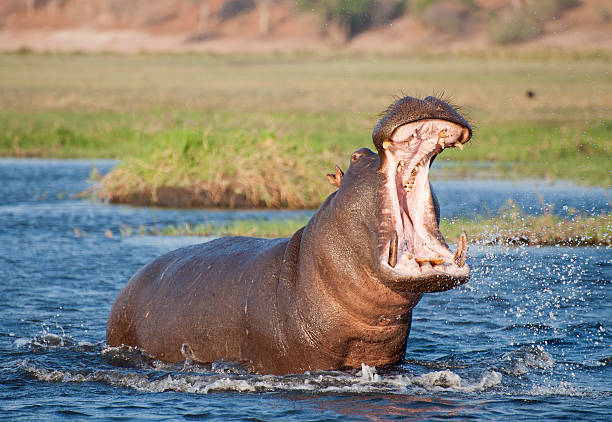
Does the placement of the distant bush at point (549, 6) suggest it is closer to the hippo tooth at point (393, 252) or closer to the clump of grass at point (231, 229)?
the clump of grass at point (231, 229)

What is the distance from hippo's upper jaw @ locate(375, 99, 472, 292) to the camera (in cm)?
461

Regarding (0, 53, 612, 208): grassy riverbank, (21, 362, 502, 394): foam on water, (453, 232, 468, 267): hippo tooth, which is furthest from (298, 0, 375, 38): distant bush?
(453, 232, 468, 267): hippo tooth

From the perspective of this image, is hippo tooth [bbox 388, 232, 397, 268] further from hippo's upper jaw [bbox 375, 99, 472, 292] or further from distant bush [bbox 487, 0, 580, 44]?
distant bush [bbox 487, 0, 580, 44]

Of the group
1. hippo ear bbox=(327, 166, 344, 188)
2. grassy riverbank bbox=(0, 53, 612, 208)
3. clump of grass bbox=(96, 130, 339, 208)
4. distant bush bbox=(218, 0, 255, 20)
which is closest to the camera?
hippo ear bbox=(327, 166, 344, 188)

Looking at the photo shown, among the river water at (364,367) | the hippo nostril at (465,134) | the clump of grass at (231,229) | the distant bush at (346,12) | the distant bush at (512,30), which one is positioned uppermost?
the distant bush at (346,12)

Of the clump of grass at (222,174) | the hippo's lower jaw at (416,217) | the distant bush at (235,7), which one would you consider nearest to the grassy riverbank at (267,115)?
the clump of grass at (222,174)

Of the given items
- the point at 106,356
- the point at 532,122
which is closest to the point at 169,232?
the point at 106,356

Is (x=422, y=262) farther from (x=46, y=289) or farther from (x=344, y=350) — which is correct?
(x=46, y=289)

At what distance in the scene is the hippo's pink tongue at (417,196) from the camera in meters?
4.61

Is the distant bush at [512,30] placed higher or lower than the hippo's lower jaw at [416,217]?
higher

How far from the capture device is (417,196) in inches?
193

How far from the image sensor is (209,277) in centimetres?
597

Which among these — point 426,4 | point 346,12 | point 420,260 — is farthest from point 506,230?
point 426,4

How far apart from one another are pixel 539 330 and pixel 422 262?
2957 millimetres
